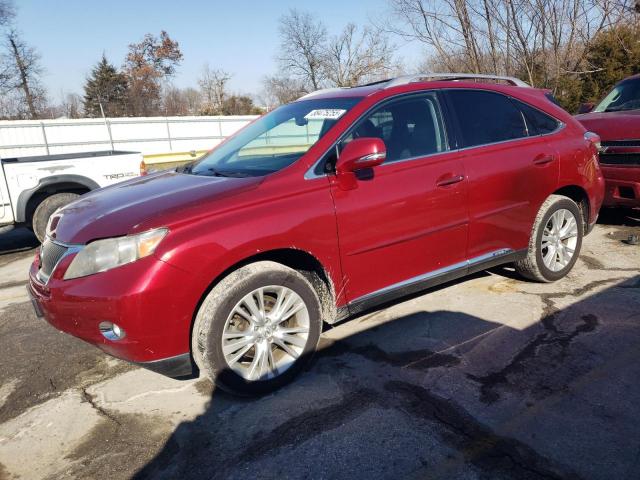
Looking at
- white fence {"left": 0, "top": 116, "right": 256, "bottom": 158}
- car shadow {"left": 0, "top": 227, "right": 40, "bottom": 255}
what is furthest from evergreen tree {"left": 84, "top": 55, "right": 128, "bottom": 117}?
car shadow {"left": 0, "top": 227, "right": 40, "bottom": 255}

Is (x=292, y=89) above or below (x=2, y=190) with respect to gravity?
above

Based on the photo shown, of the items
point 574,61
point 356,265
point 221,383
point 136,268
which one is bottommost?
point 221,383

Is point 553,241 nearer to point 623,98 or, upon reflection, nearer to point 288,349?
point 288,349

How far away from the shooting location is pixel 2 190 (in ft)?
21.6

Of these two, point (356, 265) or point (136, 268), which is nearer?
point (136, 268)

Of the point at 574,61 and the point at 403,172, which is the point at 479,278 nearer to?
the point at 403,172

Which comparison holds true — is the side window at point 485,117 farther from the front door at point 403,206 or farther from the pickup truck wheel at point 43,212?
the pickup truck wheel at point 43,212

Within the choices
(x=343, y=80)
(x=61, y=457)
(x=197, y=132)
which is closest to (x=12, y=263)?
(x=61, y=457)

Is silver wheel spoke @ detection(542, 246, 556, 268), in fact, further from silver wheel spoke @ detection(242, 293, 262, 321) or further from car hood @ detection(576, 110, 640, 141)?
silver wheel spoke @ detection(242, 293, 262, 321)

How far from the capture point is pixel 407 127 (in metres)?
3.50

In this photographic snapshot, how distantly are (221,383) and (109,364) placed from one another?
118 centimetres

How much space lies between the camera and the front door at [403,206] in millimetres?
3133

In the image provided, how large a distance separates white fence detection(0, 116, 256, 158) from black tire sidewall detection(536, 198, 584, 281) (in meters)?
20.9

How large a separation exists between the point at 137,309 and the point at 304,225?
1.03 meters
